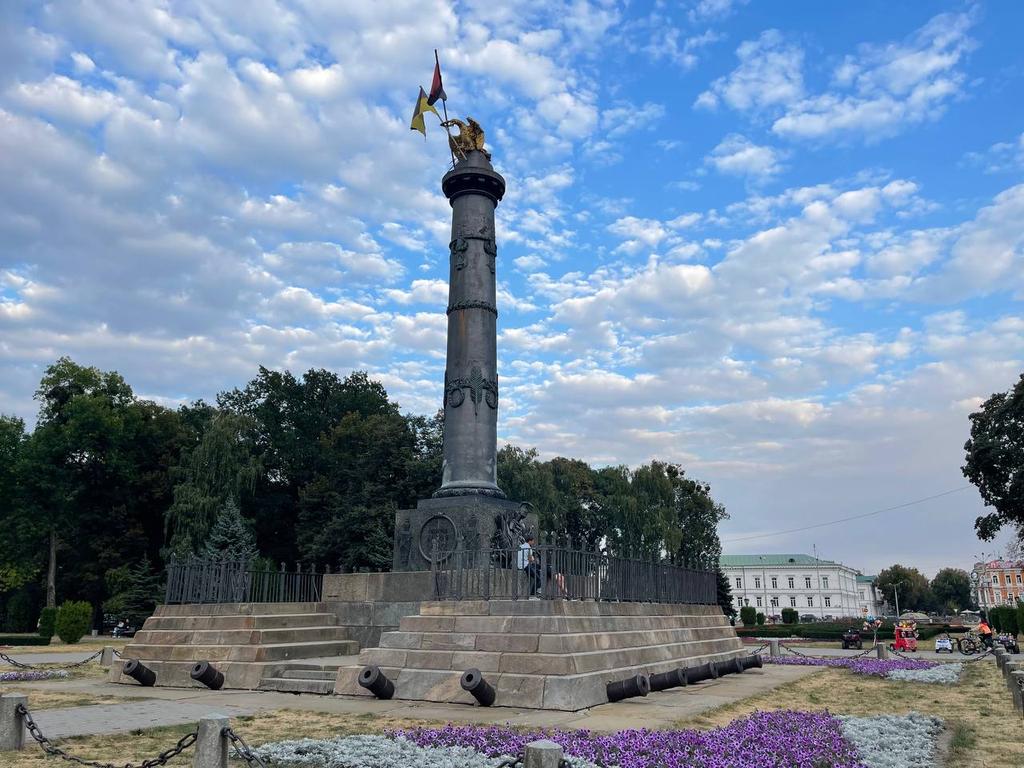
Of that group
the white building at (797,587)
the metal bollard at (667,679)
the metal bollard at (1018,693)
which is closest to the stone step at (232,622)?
the metal bollard at (667,679)

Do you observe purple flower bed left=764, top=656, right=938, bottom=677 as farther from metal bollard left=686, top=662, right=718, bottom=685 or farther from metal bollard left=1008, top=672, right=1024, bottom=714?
metal bollard left=1008, top=672, right=1024, bottom=714

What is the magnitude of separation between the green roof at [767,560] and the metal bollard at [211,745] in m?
143

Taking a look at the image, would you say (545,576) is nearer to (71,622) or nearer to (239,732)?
(239,732)

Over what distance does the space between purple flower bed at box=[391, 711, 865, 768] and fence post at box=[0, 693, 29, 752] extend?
14.4 ft

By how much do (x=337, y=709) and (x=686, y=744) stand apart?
20.1ft

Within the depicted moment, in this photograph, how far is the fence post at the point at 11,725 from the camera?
8.95 metres

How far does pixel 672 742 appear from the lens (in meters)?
8.88

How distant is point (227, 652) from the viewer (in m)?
16.8

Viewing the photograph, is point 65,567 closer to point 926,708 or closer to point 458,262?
point 458,262

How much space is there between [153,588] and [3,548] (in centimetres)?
1375

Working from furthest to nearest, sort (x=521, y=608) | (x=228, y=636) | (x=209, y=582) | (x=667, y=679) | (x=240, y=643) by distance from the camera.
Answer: (x=209, y=582), (x=228, y=636), (x=240, y=643), (x=667, y=679), (x=521, y=608)

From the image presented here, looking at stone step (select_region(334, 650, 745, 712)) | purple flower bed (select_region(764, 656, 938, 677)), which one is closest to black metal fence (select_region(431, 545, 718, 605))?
stone step (select_region(334, 650, 745, 712))

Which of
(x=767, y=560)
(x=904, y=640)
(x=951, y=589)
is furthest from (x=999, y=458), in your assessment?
(x=951, y=589)

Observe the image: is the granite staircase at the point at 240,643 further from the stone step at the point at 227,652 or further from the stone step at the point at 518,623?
the stone step at the point at 518,623
